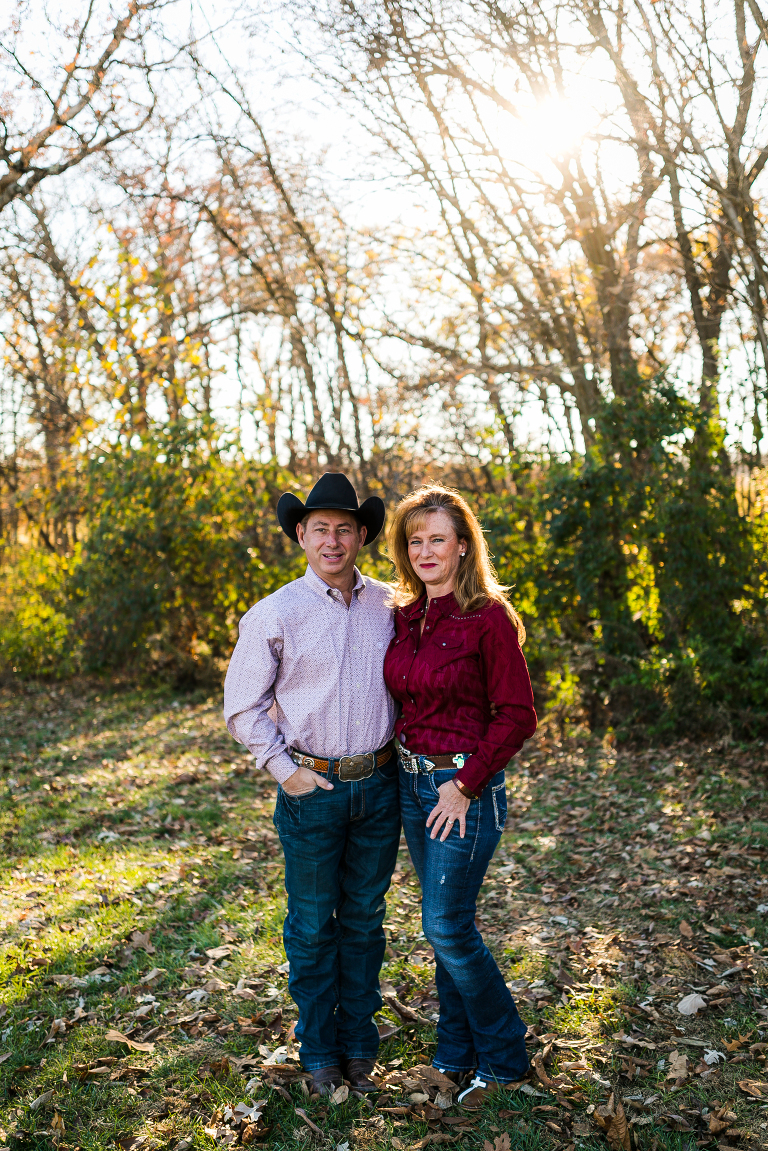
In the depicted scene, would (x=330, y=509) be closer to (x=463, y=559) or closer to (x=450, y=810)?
(x=463, y=559)

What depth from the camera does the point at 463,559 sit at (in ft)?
10.9

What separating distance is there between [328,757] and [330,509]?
0.95 m

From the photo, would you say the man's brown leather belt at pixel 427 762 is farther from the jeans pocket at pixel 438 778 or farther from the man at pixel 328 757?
the man at pixel 328 757

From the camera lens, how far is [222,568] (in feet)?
39.9

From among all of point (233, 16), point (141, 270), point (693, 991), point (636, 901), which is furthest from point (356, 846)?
point (233, 16)

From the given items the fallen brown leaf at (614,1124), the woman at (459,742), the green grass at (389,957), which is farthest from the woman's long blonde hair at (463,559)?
the green grass at (389,957)

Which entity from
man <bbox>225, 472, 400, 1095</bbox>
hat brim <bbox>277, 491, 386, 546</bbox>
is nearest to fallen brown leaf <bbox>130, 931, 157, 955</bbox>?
man <bbox>225, 472, 400, 1095</bbox>

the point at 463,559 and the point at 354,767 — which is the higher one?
the point at 463,559

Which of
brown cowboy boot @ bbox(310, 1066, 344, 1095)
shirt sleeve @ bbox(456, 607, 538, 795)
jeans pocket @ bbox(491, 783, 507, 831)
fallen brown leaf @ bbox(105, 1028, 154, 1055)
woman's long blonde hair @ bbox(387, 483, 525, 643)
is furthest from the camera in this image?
fallen brown leaf @ bbox(105, 1028, 154, 1055)

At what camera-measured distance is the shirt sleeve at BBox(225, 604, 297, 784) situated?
3277 millimetres

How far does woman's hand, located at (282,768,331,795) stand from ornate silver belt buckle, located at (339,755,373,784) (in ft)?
0.22

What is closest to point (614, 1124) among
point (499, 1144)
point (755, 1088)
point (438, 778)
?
point (499, 1144)

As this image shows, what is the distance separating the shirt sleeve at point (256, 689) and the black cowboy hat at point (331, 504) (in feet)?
1.26

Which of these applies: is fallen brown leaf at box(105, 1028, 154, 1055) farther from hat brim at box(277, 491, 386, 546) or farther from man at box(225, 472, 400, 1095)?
hat brim at box(277, 491, 386, 546)
